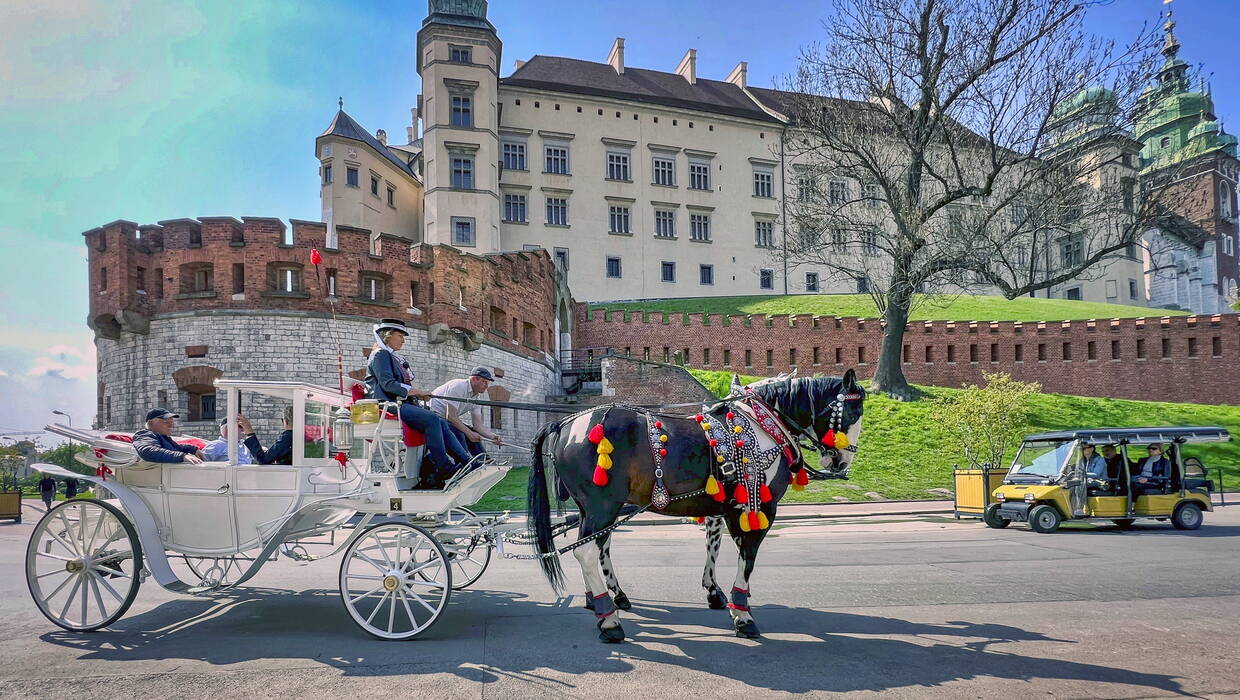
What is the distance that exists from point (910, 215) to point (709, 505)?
74.1ft

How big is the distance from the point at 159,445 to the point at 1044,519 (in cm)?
1336

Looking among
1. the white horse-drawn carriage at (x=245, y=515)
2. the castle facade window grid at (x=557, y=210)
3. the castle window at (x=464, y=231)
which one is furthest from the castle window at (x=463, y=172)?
the white horse-drawn carriage at (x=245, y=515)

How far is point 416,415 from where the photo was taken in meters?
6.13

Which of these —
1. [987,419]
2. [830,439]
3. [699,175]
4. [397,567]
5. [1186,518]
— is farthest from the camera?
[699,175]

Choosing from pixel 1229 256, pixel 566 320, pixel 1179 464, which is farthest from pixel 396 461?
pixel 1229 256

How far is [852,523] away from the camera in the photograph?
1509 cm

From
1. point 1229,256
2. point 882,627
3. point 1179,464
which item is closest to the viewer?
point 882,627

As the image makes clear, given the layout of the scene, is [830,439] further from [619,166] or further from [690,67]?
[690,67]

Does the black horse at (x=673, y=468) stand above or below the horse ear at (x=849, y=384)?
below

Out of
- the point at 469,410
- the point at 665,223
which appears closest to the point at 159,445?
the point at 469,410

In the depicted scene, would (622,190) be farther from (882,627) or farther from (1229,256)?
(1229,256)

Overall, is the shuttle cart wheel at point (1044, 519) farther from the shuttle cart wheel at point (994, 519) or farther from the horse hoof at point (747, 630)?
the horse hoof at point (747, 630)

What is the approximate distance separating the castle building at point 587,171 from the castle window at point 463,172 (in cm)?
9

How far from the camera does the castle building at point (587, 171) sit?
4434 centimetres
